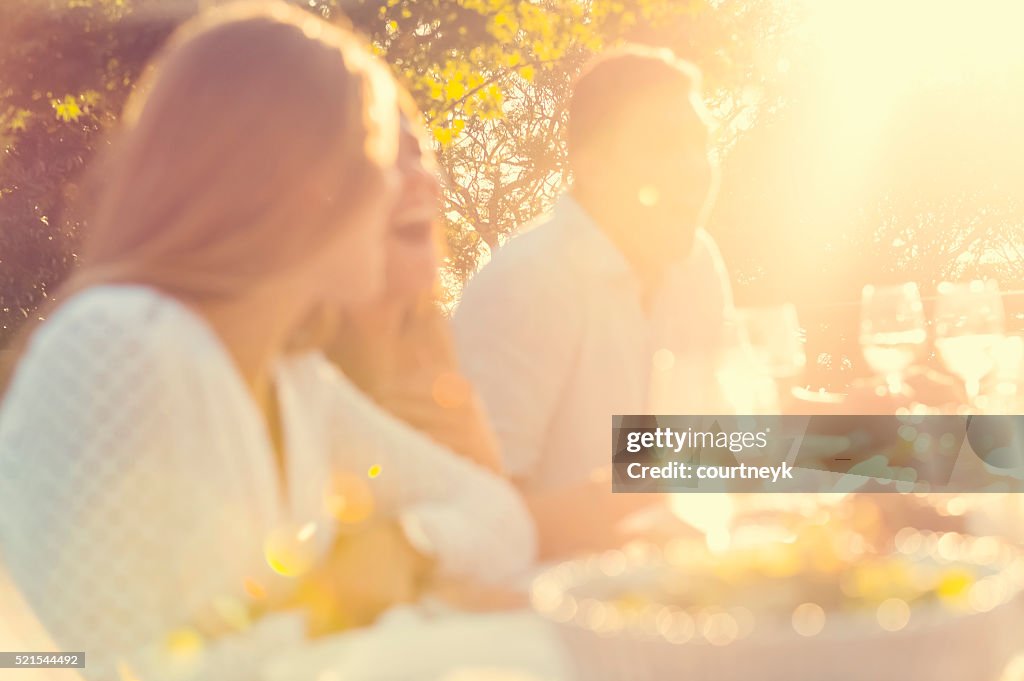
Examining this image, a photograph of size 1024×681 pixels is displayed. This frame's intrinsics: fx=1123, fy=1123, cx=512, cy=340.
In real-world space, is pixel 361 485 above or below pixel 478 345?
below

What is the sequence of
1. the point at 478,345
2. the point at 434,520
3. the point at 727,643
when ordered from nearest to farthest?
the point at 727,643, the point at 434,520, the point at 478,345

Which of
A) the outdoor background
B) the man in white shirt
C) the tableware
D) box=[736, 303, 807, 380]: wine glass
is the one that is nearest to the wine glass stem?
box=[736, 303, 807, 380]: wine glass

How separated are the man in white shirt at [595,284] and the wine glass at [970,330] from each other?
0.82 metres

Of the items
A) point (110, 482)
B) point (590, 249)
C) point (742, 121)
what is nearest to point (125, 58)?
point (590, 249)

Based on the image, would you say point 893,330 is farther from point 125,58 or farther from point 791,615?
point 125,58

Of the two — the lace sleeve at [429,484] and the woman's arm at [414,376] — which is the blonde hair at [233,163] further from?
the woman's arm at [414,376]

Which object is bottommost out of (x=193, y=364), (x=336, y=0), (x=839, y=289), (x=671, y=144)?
(x=193, y=364)

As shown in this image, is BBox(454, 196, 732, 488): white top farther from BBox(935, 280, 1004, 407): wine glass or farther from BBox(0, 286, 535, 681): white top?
BBox(0, 286, 535, 681): white top

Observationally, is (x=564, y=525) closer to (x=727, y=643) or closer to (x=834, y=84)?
(x=727, y=643)

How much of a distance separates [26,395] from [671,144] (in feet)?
7.62

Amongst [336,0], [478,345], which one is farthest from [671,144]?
[336,0]

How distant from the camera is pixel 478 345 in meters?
3.19

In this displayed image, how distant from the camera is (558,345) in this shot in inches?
128

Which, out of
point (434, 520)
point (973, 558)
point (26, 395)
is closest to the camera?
point (973, 558)
